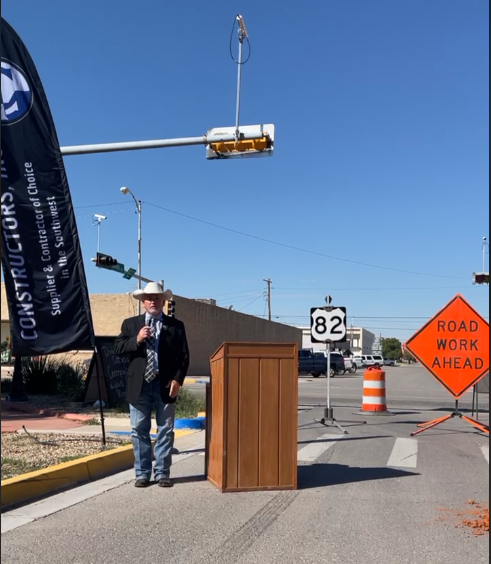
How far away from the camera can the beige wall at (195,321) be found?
41.1 m

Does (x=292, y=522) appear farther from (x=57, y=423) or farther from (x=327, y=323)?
(x=327, y=323)

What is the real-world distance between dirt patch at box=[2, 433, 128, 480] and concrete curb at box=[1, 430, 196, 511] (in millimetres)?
264

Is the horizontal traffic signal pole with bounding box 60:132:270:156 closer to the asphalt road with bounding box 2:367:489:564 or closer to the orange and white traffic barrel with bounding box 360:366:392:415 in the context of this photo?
the asphalt road with bounding box 2:367:489:564

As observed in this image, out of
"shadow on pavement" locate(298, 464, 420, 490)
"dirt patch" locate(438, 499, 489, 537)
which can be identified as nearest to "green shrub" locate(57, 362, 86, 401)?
"shadow on pavement" locate(298, 464, 420, 490)

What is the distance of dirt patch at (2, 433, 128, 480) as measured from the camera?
7.17 metres

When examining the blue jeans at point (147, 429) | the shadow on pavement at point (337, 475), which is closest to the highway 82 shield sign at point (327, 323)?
the shadow on pavement at point (337, 475)

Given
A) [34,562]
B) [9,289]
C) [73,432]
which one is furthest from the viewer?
[73,432]

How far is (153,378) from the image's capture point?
6.77 meters

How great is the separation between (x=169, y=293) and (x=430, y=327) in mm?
6244

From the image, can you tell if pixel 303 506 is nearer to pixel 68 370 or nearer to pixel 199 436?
pixel 199 436

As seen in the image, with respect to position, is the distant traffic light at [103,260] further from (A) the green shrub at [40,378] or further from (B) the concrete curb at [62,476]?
(B) the concrete curb at [62,476]

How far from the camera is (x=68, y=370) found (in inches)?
701

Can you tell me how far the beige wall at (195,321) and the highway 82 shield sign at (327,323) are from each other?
21.0m

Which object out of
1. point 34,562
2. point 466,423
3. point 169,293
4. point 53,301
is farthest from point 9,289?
point 466,423
